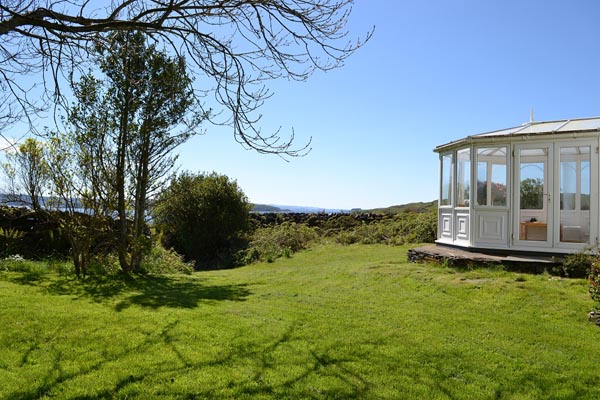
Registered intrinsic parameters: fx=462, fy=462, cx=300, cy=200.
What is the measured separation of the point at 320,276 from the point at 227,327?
4689 mm

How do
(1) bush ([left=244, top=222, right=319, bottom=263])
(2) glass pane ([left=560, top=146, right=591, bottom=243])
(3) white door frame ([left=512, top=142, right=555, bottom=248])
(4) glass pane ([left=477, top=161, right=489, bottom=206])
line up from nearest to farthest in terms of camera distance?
(3) white door frame ([left=512, top=142, right=555, bottom=248]), (2) glass pane ([left=560, top=146, right=591, bottom=243]), (4) glass pane ([left=477, top=161, right=489, bottom=206]), (1) bush ([left=244, top=222, right=319, bottom=263])

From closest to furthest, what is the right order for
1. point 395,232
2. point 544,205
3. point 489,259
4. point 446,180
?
point 489,259 → point 544,205 → point 446,180 → point 395,232

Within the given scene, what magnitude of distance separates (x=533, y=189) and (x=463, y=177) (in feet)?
5.06

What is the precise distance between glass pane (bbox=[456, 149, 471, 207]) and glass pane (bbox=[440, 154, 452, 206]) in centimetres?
38

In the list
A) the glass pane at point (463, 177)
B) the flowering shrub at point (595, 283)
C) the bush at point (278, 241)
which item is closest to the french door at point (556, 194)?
the glass pane at point (463, 177)

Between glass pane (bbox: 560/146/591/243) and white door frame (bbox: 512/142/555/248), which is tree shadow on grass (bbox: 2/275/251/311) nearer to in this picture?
white door frame (bbox: 512/142/555/248)

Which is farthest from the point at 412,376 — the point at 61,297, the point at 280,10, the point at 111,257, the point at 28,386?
the point at 111,257

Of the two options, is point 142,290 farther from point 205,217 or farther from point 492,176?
point 205,217

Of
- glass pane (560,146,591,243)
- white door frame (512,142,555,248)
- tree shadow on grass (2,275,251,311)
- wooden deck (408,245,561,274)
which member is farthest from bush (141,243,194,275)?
glass pane (560,146,591,243)

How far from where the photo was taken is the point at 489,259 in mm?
9344

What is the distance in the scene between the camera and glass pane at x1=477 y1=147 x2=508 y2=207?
405 inches

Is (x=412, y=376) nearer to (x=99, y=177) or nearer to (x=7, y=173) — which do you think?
(x=99, y=177)

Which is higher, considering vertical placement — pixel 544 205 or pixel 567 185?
pixel 567 185

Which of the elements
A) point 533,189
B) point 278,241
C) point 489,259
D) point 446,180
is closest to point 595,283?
point 489,259
